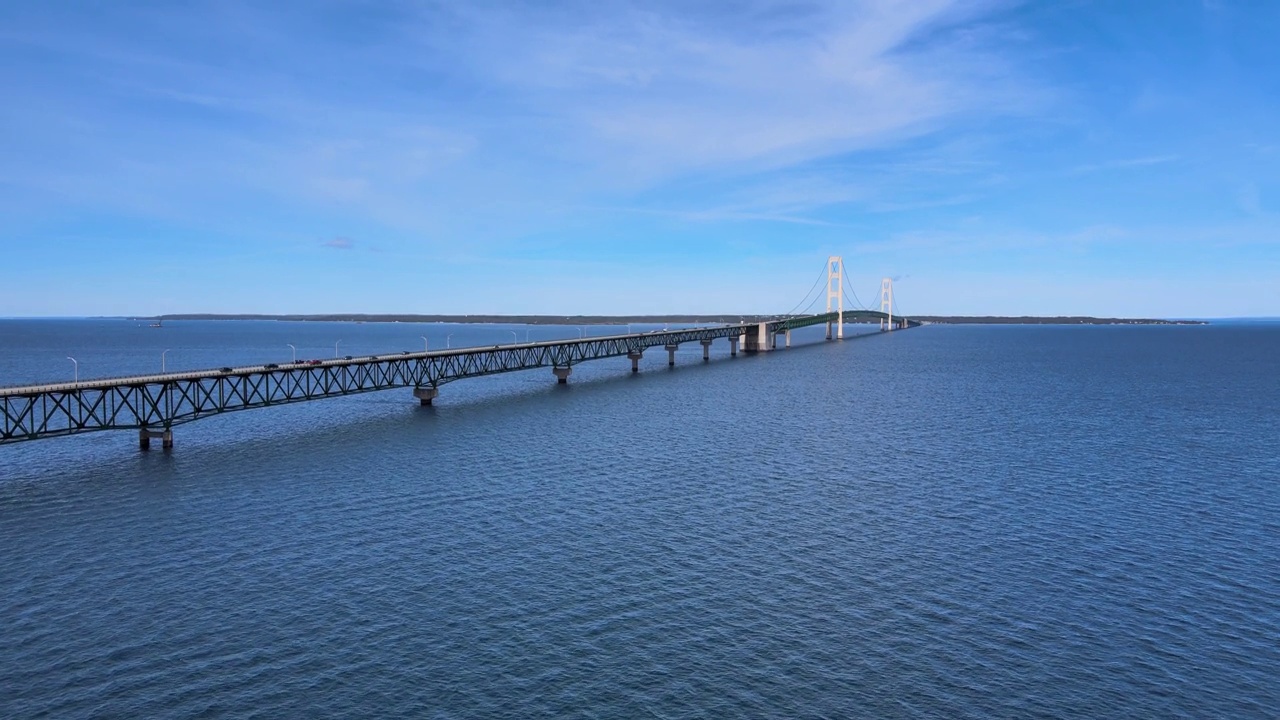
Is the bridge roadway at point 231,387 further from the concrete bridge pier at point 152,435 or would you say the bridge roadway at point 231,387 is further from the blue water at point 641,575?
the blue water at point 641,575

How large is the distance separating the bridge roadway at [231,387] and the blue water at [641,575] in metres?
3.12

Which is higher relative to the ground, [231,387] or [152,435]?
[231,387]

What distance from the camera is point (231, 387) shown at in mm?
88188

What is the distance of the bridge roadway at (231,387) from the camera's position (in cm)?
5599

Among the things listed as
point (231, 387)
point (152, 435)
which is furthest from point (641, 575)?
point (231, 387)

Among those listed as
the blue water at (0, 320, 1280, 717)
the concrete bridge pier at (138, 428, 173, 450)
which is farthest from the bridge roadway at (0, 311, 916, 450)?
the blue water at (0, 320, 1280, 717)

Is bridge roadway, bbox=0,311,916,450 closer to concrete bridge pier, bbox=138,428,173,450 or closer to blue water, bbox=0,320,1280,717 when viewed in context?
concrete bridge pier, bbox=138,428,173,450

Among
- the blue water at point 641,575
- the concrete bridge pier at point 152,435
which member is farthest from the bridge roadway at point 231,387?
the blue water at point 641,575

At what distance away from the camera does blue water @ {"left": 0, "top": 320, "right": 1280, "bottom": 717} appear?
24.0m

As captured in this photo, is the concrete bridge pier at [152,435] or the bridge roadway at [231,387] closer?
the bridge roadway at [231,387]

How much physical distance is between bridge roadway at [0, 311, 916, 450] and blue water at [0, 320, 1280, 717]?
3119 millimetres

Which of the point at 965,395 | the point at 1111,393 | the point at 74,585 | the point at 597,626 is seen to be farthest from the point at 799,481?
the point at 1111,393

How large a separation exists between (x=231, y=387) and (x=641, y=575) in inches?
2908

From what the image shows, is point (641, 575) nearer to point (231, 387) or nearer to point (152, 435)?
point (152, 435)
